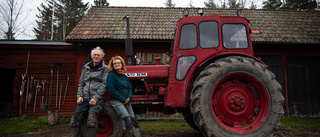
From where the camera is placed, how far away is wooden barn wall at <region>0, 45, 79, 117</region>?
26.0 ft

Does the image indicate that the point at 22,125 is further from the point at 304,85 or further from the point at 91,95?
the point at 304,85

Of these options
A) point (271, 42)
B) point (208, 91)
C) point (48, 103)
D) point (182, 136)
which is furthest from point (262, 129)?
point (48, 103)

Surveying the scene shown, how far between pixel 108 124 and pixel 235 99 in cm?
212

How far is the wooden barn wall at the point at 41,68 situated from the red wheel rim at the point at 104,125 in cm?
528

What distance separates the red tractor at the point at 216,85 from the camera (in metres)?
2.92

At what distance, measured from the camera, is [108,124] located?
3307 millimetres

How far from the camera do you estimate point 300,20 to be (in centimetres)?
963

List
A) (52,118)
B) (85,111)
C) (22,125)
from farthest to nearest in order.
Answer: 1. (52,118)
2. (22,125)
3. (85,111)

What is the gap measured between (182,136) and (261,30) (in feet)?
21.7

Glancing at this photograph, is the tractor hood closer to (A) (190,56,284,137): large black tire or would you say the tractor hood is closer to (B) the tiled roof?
(A) (190,56,284,137): large black tire

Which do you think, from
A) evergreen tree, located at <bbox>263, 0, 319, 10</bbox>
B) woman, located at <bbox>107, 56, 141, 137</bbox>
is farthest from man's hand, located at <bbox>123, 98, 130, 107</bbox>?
evergreen tree, located at <bbox>263, 0, 319, 10</bbox>

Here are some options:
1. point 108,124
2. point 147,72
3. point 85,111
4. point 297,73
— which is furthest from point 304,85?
point 85,111

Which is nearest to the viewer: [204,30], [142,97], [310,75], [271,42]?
[204,30]

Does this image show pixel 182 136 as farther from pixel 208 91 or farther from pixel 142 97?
pixel 208 91
